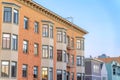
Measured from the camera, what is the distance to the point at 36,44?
50750 millimetres

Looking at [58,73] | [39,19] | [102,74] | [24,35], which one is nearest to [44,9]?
[39,19]

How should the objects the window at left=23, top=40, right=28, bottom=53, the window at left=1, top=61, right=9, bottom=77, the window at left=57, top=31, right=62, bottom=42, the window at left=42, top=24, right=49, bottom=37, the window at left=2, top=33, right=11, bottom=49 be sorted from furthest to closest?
the window at left=57, top=31, right=62, bottom=42 → the window at left=42, top=24, right=49, bottom=37 → the window at left=23, top=40, right=28, bottom=53 → the window at left=2, top=33, right=11, bottom=49 → the window at left=1, top=61, right=9, bottom=77

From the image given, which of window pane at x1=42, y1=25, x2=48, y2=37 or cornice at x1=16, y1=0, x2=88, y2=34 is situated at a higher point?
cornice at x1=16, y1=0, x2=88, y2=34

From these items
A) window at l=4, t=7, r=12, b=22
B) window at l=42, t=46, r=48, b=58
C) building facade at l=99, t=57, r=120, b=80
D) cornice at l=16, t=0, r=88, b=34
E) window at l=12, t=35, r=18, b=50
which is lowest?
building facade at l=99, t=57, r=120, b=80

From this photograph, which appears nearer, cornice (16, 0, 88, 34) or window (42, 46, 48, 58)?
cornice (16, 0, 88, 34)

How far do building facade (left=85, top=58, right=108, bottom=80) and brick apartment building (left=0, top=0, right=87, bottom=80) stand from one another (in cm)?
1076

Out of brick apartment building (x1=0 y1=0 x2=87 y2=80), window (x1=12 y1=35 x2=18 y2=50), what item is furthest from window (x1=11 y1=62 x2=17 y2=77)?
window (x1=12 y1=35 x2=18 y2=50)

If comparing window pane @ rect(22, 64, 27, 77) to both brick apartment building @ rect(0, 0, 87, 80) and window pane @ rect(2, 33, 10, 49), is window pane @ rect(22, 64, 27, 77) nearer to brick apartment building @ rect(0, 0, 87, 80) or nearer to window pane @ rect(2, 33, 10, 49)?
brick apartment building @ rect(0, 0, 87, 80)

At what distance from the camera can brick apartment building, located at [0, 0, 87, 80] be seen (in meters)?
43.7

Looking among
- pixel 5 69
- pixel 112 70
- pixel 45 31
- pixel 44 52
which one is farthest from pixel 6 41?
pixel 112 70

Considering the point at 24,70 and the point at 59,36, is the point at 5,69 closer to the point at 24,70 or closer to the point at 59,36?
the point at 24,70

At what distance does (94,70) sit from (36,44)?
3143 centimetres

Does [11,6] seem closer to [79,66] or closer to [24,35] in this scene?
[24,35]

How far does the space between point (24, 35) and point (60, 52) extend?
11018mm
